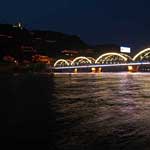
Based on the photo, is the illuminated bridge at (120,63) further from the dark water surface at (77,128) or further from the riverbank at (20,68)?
the dark water surface at (77,128)

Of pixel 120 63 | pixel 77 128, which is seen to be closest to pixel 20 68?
pixel 120 63

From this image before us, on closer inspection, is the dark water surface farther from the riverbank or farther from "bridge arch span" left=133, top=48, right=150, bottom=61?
"bridge arch span" left=133, top=48, right=150, bottom=61

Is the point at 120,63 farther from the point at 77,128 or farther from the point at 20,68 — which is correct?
the point at 77,128

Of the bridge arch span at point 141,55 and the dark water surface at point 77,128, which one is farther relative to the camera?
the bridge arch span at point 141,55

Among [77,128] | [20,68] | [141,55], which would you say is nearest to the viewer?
[77,128]

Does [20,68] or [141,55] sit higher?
[141,55]

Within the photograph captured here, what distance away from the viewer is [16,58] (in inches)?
6949

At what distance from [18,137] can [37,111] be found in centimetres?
849

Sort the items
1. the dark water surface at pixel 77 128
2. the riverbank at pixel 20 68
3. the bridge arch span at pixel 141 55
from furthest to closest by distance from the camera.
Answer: the bridge arch span at pixel 141 55 < the riverbank at pixel 20 68 < the dark water surface at pixel 77 128

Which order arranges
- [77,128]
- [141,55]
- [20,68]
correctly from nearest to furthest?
[77,128], [20,68], [141,55]

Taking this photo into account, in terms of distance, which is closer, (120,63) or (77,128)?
(77,128)

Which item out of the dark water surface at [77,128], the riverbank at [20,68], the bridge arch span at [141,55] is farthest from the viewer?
the bridge arch span at [141,55]

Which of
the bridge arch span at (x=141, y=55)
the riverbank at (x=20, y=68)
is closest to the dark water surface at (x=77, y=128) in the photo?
the riverbank at (x=20, y=68)

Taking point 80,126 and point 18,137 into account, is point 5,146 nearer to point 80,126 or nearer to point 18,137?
point 18,137
